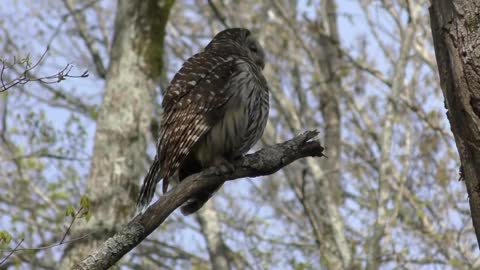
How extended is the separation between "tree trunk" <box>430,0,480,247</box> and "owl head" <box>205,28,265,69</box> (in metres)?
3.02

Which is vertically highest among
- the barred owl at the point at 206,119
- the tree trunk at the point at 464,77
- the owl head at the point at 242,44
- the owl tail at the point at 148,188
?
the owl head at the point at 242,44

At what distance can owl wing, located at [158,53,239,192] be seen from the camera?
542cm

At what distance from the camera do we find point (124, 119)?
758 centimetres

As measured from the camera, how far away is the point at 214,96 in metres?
5.64

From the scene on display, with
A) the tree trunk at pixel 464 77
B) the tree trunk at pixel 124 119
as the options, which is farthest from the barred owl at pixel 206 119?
the tree trunk at pixel 464 77

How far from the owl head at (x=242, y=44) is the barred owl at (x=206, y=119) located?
0.71 meters

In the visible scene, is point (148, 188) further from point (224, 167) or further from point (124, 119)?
point (124, 119)

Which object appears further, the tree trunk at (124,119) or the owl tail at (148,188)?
the tree trunk at (124,119)

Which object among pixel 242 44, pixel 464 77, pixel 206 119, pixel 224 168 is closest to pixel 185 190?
pixel 224 168

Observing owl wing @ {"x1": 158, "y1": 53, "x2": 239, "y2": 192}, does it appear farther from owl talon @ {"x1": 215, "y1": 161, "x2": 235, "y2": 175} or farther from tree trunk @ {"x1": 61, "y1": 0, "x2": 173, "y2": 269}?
tree trunk @ {"x1": 61, "y1": 0, "x2": 173, "y2": 269}

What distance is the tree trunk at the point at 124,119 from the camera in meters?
7.16

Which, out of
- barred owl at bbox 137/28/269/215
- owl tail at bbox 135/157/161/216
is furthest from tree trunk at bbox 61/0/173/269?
owl tail at bbox 135/157/161/216

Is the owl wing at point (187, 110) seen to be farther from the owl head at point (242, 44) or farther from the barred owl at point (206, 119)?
the owl head at point (242, 44)

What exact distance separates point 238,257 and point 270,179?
11.0 ft
